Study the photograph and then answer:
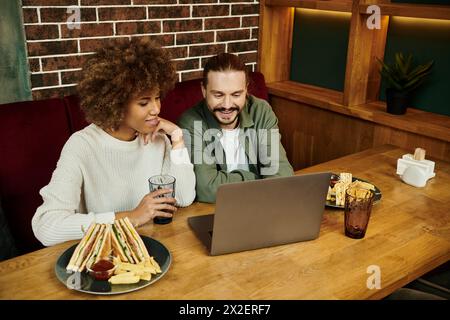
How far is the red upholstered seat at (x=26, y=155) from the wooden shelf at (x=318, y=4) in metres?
1.48

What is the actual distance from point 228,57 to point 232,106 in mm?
202

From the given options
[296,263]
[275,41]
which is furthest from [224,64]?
[275,41]

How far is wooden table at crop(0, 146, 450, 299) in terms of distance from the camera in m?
1.15

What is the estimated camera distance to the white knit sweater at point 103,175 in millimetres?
1463

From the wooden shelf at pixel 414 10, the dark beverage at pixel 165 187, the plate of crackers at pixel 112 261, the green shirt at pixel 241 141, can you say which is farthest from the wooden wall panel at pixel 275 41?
the plate of crackers at pixel 112 261

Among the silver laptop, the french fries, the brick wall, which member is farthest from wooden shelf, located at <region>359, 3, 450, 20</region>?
the french fries

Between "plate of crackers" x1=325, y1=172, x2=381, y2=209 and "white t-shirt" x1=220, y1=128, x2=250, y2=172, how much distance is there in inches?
17.1

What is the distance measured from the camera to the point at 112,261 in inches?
47.4

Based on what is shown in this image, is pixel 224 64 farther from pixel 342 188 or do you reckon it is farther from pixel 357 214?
pixel 357 214

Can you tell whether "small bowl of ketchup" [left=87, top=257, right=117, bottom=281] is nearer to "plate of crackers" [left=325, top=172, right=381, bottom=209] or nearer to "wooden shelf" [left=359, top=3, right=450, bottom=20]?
"plate of crackers" [left=325, top=172, right=381, bottom=209]

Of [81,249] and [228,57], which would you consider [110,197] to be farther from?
[228,57]

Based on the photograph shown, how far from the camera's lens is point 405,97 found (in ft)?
7.83

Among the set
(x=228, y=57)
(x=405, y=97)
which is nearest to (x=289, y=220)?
(x=228, y=57)

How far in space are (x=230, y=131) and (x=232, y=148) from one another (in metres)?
0.07
